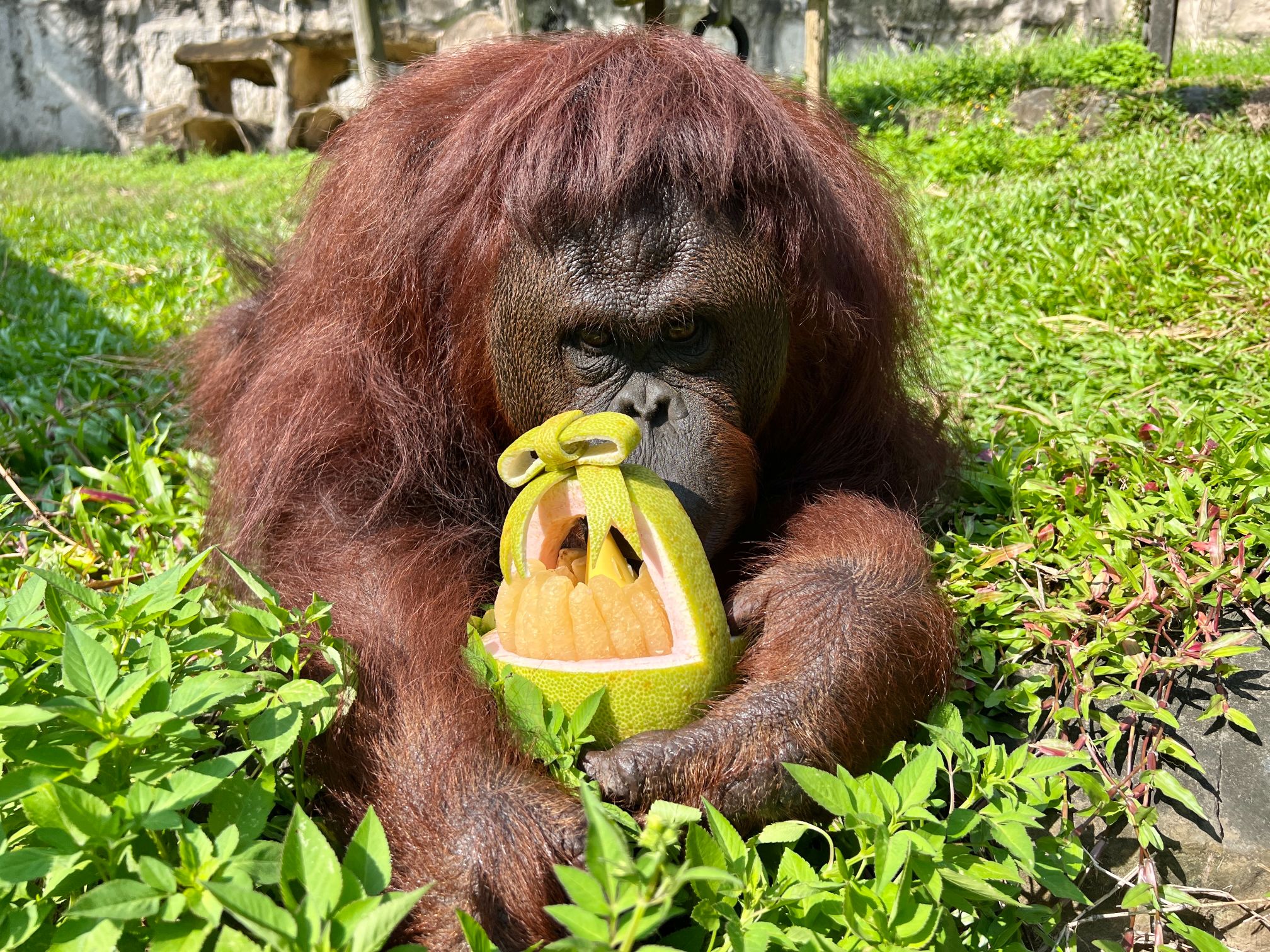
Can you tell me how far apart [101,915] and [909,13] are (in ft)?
52.6

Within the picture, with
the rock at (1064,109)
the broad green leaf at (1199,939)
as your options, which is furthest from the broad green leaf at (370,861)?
the rock at (1064,109)

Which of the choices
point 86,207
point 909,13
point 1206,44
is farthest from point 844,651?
point 909,13

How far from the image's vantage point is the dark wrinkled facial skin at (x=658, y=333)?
1864 millimetres

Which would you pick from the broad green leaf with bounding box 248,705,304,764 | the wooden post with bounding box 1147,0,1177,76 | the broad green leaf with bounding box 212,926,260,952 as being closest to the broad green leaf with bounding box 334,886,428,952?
the broad green leaf with bounding box 212,926,260,952

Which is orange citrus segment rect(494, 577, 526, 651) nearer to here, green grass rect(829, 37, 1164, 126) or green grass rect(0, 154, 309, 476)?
green grass rect(0, 154, 309, 476)

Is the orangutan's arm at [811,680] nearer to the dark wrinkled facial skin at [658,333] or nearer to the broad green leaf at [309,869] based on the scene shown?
the dark wrinkled facial skin at [658,333]

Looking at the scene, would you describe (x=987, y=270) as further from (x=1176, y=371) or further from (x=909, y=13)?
(x=909, y=13)

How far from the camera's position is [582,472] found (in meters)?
1.69

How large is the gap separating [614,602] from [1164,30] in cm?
942

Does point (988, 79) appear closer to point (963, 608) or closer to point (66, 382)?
point (66, 382)

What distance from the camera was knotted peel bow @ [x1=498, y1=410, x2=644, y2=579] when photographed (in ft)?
5.39

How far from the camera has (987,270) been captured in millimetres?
4520

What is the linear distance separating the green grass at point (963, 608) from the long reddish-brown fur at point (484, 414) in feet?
0.45

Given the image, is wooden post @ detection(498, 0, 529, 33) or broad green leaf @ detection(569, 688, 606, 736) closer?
broad green leaf @ detection(569, 688, 606, 736)
